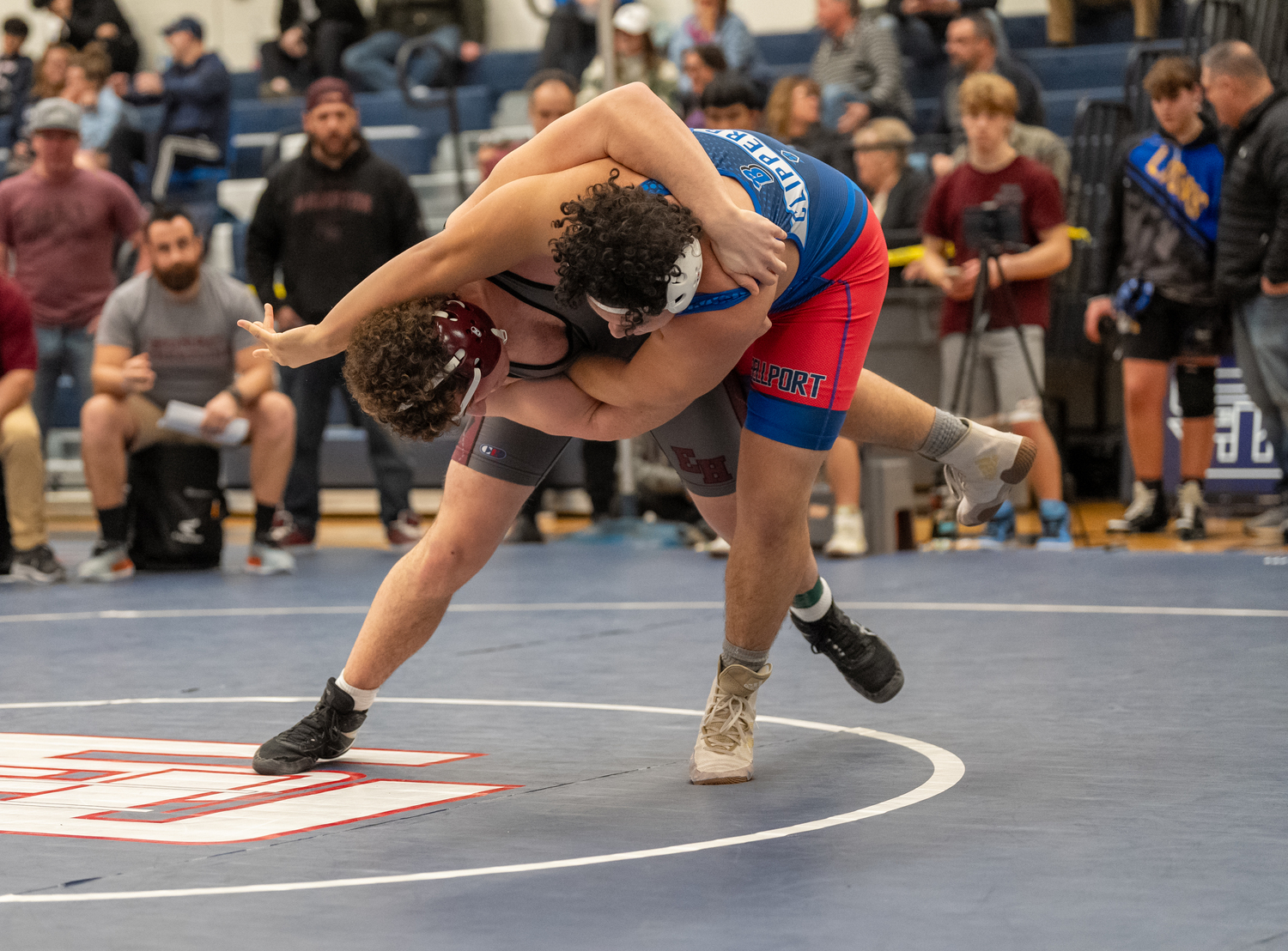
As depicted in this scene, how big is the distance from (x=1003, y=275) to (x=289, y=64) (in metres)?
7.24

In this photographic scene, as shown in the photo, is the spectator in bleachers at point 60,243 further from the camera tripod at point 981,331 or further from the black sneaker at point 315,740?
the black sneaker at point 315,740

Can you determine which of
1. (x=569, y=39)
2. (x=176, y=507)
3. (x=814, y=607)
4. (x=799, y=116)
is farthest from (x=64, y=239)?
(x=814, y=607)

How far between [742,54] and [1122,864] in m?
7.87

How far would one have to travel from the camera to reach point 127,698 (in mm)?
3869

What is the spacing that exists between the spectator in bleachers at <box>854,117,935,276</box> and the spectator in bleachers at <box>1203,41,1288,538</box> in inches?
52.5

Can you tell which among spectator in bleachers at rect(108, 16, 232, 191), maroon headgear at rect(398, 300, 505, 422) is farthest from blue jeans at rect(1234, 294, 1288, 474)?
spectator in bleachers at rect(108, 16, 232, 191)

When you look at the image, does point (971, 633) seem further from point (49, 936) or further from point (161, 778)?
point (49, 936)

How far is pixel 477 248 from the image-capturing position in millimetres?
2541

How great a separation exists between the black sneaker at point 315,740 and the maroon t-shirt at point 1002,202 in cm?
400

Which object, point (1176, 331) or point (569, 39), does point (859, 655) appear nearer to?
point (1176, 331)

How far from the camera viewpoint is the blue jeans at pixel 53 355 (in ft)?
24.5

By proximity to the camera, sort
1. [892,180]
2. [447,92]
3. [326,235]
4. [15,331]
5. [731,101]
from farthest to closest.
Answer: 1. [447,92]
2. [892,180]
3. [326,235]
4. [15,331]
5. [731,101]

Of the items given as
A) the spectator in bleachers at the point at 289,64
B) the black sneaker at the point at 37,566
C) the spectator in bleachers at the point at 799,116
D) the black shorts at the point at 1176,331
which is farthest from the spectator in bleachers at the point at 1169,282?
the spectator in bleachers at the point at 289,64

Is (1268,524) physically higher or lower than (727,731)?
lower
